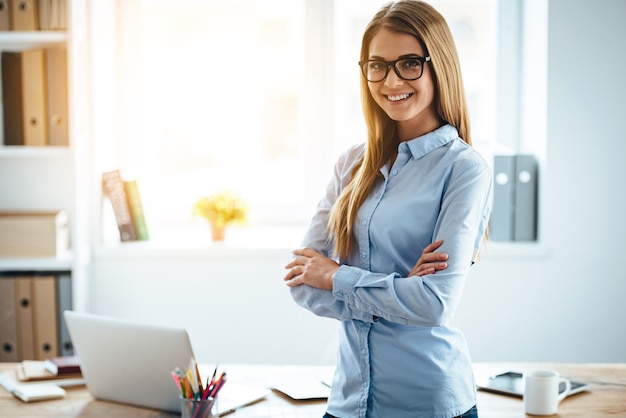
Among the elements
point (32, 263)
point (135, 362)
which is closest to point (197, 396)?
point (135, 362)

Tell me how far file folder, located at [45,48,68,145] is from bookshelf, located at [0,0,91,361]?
15 millimetres

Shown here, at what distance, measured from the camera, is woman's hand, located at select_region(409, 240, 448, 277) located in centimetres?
172

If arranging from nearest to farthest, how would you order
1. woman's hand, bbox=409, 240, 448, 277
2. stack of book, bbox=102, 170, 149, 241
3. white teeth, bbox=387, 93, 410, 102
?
woman's hand, bbox=409, 240, 448, 277
white teeth, bbox=387, 93, 410, 102
stack of book, bbox=102, 170, 149, 241

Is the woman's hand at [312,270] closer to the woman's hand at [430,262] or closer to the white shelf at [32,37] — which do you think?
the woman's hand at [430,262]

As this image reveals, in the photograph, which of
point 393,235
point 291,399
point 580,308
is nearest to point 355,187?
point 393,235

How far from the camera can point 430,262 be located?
5.70ft

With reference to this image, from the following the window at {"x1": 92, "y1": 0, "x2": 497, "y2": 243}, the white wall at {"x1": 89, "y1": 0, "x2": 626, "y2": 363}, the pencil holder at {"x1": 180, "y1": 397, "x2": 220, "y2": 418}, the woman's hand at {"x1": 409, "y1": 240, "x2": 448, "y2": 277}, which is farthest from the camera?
the window at {"x1": 92, "y1": 0, "x2": 497, "y2": 243}

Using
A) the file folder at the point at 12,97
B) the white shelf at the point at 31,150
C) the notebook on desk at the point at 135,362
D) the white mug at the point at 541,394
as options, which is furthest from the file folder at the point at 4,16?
the white mug at the point at 541,394

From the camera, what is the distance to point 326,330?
352cm

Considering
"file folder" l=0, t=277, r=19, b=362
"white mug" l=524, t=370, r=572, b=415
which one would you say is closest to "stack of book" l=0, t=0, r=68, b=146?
"file folder" l=0, t=277, r=19, b=362

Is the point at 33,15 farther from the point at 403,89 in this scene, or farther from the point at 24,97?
the point at 403,89

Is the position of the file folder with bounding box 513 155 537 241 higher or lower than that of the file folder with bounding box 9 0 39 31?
lower

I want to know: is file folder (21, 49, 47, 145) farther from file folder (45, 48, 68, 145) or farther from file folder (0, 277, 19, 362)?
file folder (0, 277, 19, 362)

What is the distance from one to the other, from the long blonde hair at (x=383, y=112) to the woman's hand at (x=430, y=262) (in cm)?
19
